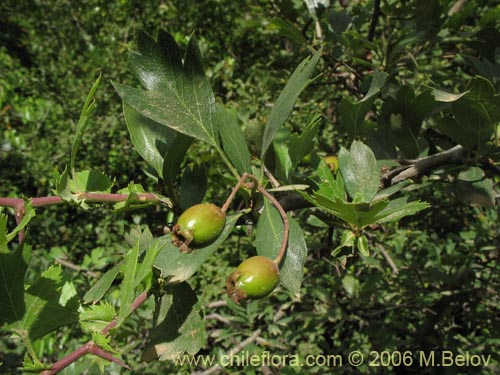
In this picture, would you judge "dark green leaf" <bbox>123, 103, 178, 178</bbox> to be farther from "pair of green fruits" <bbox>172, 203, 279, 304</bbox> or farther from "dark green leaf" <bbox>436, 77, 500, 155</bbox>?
"dark green leaf" <bbox>436, 77, 500, 155</bbox>

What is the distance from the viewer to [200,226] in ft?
1.83

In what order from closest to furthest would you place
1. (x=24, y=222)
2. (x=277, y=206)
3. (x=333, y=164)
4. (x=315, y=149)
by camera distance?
(x=24, y=222) → (x=277, y=206) → (x=333, y=164) → (x=315, y=149)

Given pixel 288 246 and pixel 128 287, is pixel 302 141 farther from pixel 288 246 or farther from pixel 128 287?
pixel 128 287

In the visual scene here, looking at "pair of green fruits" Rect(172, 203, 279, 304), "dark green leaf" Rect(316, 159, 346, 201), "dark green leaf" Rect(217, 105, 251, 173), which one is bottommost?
"dark green leaf" Rect(316, 159, 346, 201)

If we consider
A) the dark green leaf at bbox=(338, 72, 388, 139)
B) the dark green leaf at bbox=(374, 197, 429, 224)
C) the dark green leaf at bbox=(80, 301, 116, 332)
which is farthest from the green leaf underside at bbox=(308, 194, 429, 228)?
the dark green leaf at bbox=(80, 301, 116, 332)

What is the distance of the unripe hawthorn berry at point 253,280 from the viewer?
1.82 ft

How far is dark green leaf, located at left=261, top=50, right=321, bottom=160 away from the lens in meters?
0.62

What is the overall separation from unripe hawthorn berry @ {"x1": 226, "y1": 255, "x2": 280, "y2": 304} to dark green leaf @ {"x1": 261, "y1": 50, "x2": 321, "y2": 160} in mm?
187

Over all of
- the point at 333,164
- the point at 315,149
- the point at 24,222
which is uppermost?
the point at 24,222

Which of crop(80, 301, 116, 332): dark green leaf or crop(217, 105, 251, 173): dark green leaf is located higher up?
crop(217, 105, 251, 173): dark green leaf

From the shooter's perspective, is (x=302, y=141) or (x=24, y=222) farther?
(x=302, y=141)

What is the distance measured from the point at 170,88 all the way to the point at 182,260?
25 cm

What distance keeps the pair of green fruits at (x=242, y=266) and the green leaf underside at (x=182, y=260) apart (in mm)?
28

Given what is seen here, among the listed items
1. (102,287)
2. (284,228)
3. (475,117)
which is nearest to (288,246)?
(284,228)
